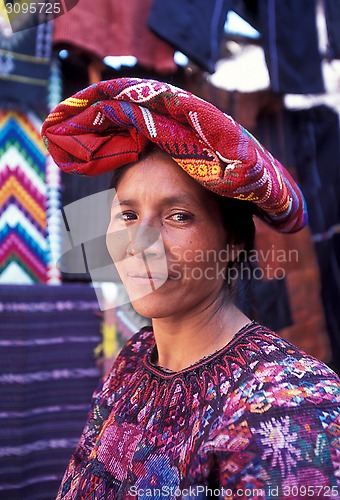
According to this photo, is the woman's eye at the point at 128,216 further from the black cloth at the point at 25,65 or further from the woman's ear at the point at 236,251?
the black cloth at the point at 25,65

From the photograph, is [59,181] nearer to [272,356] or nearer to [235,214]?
[235,214]

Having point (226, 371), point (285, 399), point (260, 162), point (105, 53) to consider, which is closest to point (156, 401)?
point (226, 371)

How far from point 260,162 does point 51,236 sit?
5.83 feet

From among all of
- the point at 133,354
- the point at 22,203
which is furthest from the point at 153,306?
the point at 22,203

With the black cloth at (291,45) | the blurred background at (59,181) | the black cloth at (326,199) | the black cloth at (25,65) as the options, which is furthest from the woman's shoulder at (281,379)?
the black cloth at (326,199)

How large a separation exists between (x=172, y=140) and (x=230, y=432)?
624 millimetres

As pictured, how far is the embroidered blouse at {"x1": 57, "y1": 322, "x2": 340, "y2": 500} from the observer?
96cm

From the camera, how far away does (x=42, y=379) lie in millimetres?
2725

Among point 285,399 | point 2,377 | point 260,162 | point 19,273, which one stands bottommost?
point 285,399

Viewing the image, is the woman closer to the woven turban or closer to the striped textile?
the woven turban

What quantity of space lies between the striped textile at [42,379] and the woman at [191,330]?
1.20 m

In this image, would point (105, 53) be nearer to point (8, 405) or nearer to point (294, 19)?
point (294, 19)

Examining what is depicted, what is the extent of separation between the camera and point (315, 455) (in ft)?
3.15

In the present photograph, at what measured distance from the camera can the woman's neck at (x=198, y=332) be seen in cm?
131
